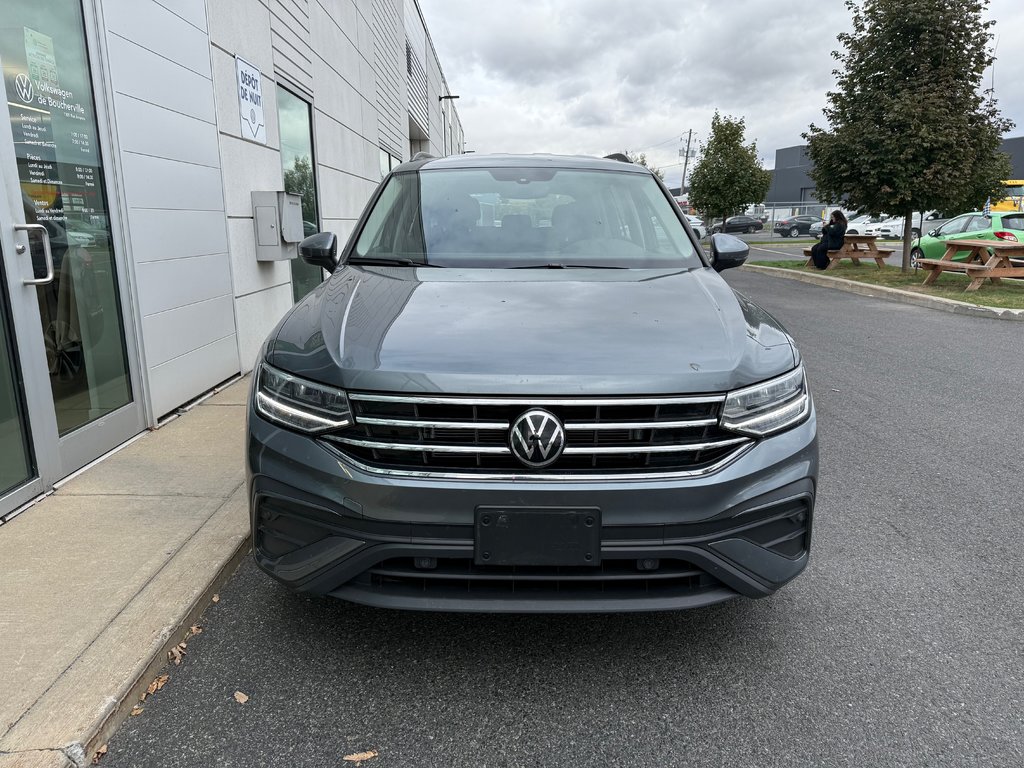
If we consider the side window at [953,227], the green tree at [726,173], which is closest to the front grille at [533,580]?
the side window at [953,227]

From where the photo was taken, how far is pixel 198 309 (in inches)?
227

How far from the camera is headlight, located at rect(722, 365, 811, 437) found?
2.31m

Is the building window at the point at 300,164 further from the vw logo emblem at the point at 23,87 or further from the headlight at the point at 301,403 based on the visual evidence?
the headlight at the point at 301,403

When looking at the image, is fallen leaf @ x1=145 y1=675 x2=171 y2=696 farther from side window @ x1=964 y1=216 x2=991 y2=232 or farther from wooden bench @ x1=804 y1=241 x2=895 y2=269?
wooden bench @ x1=804 y1=241 x2=895 y2=269

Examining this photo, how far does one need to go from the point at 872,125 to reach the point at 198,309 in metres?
15.1

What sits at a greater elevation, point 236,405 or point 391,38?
point 391,38

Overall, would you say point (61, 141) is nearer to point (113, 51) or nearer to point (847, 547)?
point (113, 51)

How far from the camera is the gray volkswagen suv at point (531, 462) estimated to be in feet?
7.19

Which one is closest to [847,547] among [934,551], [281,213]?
[934,551]

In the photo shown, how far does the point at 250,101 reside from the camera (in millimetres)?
6977

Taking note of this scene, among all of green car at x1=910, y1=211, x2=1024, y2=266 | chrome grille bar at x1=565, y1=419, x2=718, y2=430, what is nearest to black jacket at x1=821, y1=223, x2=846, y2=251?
green car at x1=910, y1=211, x2=1024, y2=266

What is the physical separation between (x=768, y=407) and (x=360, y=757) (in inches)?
61.1

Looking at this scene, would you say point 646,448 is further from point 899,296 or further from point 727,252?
point 899,296

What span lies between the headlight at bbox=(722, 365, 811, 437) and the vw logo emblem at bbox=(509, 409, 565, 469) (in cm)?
51
